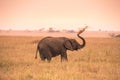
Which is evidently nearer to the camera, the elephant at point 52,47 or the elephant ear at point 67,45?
the elephant at point 52,47

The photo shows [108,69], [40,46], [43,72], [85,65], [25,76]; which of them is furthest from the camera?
[40,46]

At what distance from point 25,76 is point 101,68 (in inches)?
135

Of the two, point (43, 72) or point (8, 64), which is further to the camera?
point (8, 64)

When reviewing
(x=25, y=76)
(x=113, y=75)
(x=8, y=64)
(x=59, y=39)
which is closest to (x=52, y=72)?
(x=25, y=76)

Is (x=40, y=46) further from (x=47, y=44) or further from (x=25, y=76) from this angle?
(x=25, y=76)

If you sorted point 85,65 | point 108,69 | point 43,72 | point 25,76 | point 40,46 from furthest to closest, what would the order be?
point 40,46 → point 85,65 → point 108,69 → point 43,72 → point 25,76

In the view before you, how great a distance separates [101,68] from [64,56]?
2.48 meters

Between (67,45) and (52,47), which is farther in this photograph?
(67,45)

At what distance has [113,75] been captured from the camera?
1112cm

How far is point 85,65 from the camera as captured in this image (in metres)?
13.5

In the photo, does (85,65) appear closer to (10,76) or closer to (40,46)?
(40,46)

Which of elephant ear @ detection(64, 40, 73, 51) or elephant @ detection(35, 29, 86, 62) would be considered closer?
elephant @ detection(35, 29, 86, 62)

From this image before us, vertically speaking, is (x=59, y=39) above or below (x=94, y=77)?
above

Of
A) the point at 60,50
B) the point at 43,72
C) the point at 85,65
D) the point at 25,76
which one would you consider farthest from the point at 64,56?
the point at 25,76
